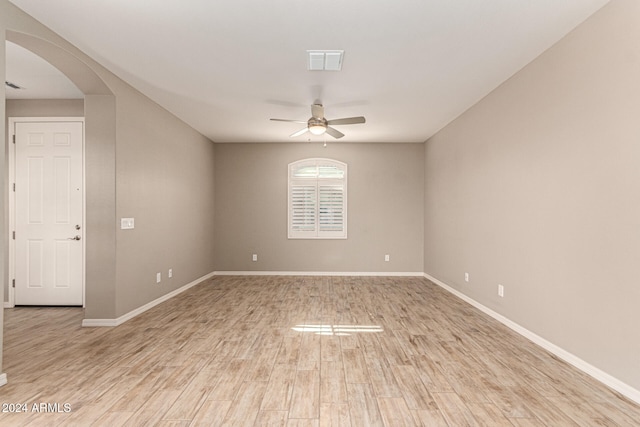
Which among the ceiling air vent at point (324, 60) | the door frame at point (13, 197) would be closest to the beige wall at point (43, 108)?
the door frame at point (13, 197)

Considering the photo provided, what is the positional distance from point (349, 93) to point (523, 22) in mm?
2106

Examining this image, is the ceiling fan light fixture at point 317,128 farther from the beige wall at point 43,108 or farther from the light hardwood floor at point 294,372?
the beige wall at point 43,108

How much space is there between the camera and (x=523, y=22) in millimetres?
2910

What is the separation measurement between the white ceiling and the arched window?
2580 mm

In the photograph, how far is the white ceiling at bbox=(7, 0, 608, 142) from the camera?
2730mm

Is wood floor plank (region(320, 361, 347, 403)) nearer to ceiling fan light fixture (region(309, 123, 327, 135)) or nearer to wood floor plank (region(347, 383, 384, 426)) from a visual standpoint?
wood floor plank (region(347, 383, 384, 426))

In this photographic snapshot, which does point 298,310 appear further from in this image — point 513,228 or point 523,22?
point 523,22

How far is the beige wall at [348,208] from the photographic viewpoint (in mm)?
7695

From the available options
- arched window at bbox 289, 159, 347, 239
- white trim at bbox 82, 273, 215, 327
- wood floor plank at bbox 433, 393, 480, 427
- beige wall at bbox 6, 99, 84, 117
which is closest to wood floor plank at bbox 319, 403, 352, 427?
wood floor plank at bbox 433, 393, 480, 427

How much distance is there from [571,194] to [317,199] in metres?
5.18

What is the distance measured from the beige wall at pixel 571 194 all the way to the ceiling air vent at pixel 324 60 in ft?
6.36

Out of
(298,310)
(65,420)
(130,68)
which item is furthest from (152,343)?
(130,68)

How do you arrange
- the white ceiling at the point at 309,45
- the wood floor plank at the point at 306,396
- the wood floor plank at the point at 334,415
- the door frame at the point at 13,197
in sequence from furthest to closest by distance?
the door frame at the point at 13,197 < the white ceiling at the point at 309,45 < the wood floor plank at the point at 306,396 < the wood floor plank at the point at 334,415

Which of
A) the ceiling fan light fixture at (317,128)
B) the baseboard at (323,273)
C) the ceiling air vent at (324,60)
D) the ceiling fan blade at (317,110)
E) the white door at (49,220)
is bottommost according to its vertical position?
the baseboard at (323,273)
